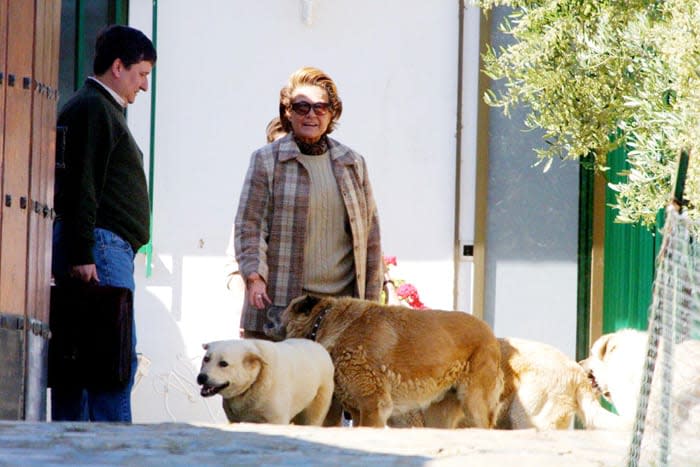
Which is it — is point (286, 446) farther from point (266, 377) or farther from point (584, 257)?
point (584, 257)

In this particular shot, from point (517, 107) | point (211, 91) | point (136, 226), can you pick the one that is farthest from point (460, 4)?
point (136, 226)

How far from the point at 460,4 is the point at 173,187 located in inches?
99.6

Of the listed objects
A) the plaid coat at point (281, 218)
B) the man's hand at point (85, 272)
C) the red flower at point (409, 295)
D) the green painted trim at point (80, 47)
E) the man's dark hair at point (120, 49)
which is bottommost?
the red flower at point (409, 295)

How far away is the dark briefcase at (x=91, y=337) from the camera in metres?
7.54

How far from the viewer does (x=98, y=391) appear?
7.57 metres

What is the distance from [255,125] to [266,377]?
5.26 metres

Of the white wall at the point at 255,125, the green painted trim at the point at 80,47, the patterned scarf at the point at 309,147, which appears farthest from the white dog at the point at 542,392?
the green painted trim at the point at 80,47

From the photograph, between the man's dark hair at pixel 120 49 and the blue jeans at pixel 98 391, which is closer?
the blue jeans at pixel 98 391

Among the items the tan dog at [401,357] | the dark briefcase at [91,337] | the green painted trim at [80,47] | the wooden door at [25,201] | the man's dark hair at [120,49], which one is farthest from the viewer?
the green painted trim at [80,47]

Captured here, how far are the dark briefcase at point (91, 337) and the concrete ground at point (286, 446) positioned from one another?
1050 mm

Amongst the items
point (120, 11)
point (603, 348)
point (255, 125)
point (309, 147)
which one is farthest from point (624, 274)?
point (309, 147)

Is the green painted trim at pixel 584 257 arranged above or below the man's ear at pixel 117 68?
below

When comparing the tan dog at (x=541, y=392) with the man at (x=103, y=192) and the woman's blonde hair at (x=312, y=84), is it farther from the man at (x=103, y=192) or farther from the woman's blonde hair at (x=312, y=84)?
the man at (x=103, y=192)

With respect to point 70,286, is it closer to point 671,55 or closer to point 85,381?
point 85,381
